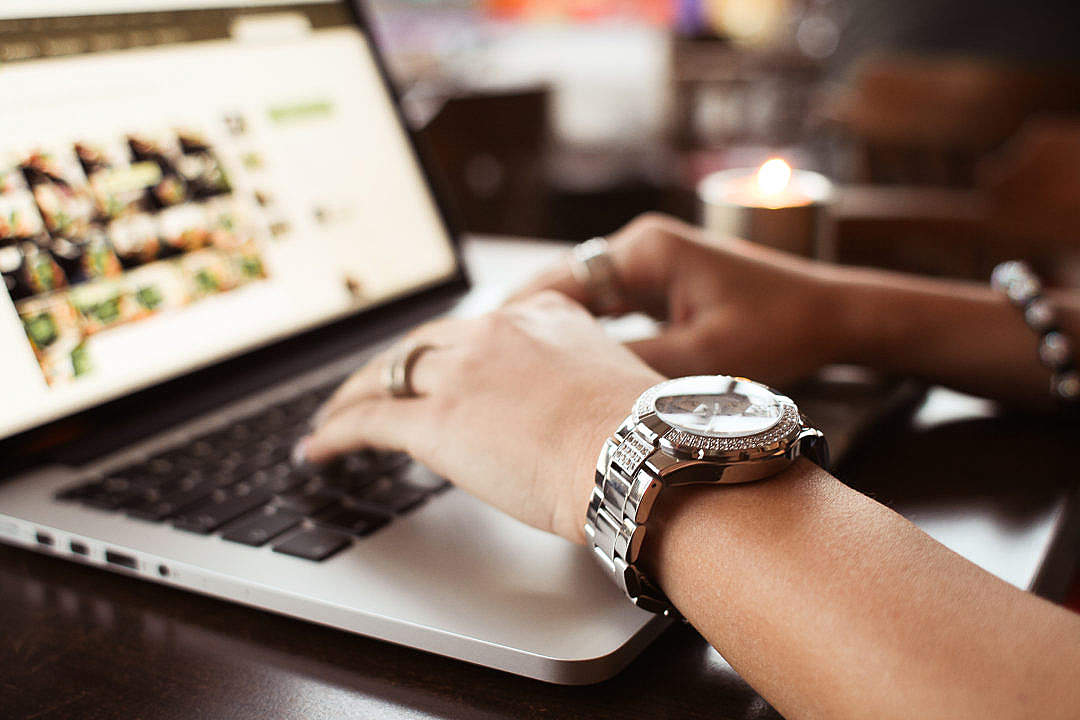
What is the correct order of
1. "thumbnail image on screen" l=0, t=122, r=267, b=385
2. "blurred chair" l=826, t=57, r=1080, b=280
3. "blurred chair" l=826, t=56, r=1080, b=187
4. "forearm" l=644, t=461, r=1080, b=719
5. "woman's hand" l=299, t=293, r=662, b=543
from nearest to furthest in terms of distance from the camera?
→ "forearm" l=644, t=461, r=1080, b=719 < "woman's hand" l=299, t=293, r=662, b=543 < "thumbnail image on screen" l=0, t=122, r=267, b=385 < "blurred chair" l=826, t=57, r=1080, b=280 < "blurred chair" l=826, t=56, r=1080, b=187

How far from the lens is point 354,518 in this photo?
1.39ft

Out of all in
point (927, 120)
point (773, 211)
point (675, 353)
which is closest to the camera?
point (675, 353)

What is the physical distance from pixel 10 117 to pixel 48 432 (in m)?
0.18

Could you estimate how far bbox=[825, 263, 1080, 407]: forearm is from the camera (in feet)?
1.86

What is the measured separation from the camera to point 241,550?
399 millimetres

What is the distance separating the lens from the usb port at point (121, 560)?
0.41 metres

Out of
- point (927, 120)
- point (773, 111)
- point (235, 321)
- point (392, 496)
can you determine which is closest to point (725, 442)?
point (392, 496)

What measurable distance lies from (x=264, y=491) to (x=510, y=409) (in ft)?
0.46

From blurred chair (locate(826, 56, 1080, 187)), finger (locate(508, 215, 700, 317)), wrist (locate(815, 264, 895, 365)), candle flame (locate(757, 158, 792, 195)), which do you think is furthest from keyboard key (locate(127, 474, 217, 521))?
blurred chair (locate(826, 56, 1080, 187))

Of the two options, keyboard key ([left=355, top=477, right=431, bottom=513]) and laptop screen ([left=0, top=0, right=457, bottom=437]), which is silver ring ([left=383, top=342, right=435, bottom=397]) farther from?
laptop screen ([left=0, top=0, right=457, bottom=437])

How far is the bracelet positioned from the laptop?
0.36 metres

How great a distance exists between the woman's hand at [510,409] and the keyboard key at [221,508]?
0.04 meters

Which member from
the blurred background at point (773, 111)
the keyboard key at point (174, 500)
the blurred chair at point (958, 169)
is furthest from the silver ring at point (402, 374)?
the blurred chair at point (958, 169)

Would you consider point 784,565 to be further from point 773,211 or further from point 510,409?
point 773,211
